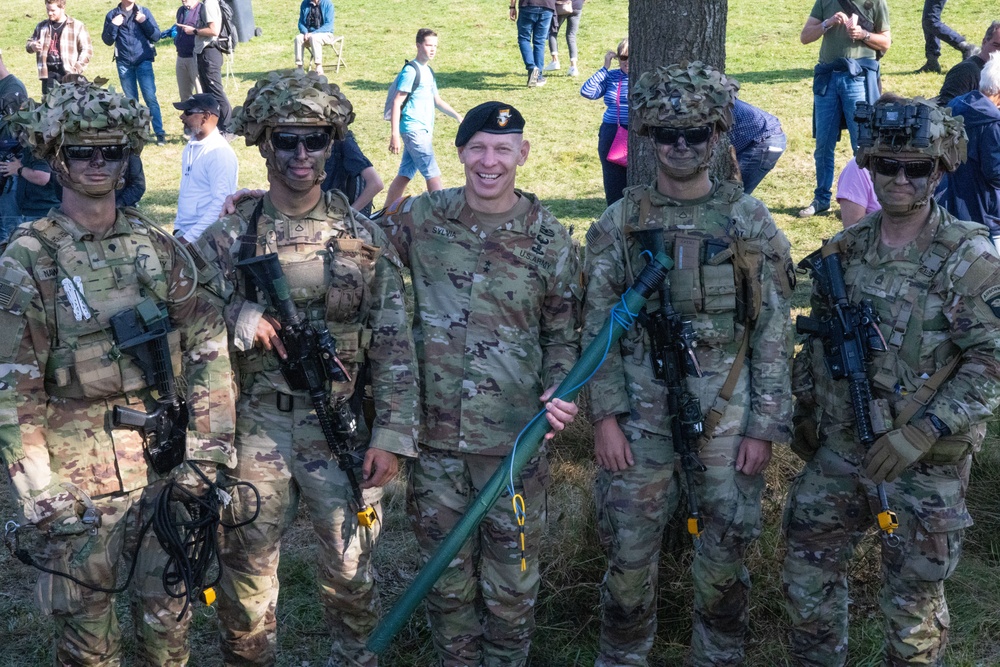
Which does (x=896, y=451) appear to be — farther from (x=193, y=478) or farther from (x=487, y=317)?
(x=193, y=478)

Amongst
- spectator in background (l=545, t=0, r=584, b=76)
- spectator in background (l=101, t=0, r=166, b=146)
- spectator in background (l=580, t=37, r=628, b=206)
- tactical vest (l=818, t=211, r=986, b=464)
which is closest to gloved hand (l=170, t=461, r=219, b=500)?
tactical vest (l=818, t=211, r=986, b=464)

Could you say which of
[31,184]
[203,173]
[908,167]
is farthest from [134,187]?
[908,167]

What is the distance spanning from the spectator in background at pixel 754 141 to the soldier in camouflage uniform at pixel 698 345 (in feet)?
11.6

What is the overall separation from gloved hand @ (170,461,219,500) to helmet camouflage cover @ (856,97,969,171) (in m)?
3.01

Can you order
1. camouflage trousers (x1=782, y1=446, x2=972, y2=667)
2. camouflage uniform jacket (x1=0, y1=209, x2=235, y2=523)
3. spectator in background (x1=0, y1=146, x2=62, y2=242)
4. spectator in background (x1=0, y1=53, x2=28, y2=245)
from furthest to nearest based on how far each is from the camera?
spectator in background (x1=0, y1=53, x2=28, y2=245)
spectator in background (x1=0, y1=146, x2=62, y2=242)
camouflage trousers (x1=782, y1=446, x2=972, y2=667)
camouflage uniform jacket (x1=0, y1=209, x2=235, y2=523)

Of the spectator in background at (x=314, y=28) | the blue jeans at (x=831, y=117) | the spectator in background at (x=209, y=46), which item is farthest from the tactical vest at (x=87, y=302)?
the spectator in background at (x=314, y=28)

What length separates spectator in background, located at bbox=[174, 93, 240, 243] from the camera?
7.94 metres

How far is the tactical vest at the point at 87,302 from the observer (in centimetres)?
401

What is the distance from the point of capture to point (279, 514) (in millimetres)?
4434

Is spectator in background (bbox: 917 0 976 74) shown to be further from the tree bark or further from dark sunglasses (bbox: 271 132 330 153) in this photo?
dark sunglasses (bbox: 271 132 330 153)

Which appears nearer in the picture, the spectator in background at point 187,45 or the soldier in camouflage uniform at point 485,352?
the soldier in camouflage uniform at point 485,352

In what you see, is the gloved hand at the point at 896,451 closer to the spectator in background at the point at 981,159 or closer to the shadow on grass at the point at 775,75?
the spectator in background at the point at 981,159

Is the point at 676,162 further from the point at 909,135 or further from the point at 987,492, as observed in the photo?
the point at 987,492

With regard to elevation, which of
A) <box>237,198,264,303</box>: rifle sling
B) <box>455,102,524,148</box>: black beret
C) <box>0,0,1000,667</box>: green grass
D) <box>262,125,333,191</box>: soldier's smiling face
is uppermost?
<box>455,102,524,148</box>: black beret
